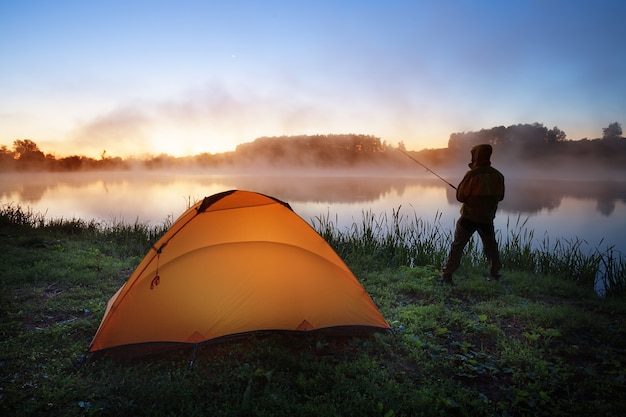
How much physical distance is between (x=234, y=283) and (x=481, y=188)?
472 centimetres

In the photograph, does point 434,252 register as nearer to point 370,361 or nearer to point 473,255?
point 473,255

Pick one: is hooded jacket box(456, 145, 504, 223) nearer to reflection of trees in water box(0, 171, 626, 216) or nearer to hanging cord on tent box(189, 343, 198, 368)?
hanging cord on tent box(189, 343, 198, 368)

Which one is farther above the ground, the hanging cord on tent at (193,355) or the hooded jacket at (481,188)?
the hooded jacket at (481,188)

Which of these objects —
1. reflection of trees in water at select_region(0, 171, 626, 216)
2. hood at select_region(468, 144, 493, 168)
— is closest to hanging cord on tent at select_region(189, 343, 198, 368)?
hood at select_region(468, 144, 493, 168)

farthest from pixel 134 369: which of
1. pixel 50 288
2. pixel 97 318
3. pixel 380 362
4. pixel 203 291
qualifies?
pixel 50 288

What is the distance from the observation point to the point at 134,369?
365 centimetres

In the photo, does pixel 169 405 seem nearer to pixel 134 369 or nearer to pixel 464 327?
pixel 134 369

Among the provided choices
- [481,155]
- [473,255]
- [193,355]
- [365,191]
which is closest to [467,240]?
[481,155]

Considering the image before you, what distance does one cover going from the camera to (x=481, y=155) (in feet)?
20.5

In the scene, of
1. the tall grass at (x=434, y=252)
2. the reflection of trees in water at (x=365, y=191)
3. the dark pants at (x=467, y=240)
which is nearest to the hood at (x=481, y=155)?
the dark pants at (x=467, y=240)

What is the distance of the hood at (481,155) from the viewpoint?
6.20m

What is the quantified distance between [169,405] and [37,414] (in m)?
1.15

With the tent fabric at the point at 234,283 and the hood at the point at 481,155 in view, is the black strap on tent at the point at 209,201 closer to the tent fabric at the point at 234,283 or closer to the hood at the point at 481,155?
the tent fabric at the point at 234,283

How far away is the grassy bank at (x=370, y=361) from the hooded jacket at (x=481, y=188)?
1438 mm
